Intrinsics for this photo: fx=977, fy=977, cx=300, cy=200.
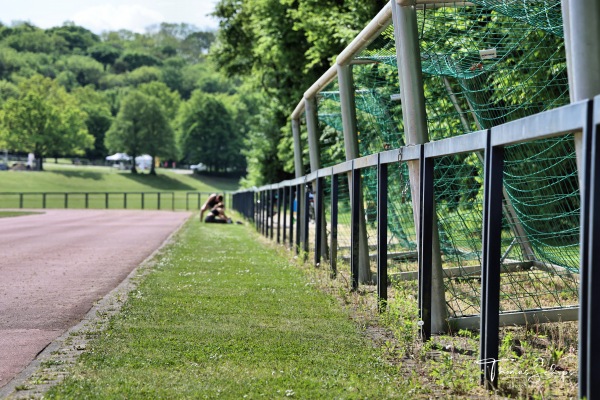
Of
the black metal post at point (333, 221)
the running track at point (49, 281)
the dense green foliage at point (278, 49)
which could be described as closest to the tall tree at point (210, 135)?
the dense green foliage at point (278, 49)

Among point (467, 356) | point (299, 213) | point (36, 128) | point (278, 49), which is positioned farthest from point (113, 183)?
point (467, 356)

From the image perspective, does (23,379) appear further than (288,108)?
No

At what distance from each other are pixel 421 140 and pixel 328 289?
2.79 m

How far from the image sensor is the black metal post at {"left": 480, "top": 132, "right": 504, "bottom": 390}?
4.91 m

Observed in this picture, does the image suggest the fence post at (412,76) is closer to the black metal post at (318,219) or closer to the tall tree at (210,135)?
the black metal post at (318,219)

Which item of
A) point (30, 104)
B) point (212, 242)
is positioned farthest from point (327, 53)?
point (30, 104)

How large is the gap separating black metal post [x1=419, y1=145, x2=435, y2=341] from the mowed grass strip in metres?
0.42

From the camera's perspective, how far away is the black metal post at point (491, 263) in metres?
4.91

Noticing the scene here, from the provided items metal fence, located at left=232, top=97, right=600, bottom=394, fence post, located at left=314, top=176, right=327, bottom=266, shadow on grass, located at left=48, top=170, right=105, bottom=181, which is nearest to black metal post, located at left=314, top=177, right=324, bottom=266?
fence post, located at left=314, top=176, right=327, bottom=266

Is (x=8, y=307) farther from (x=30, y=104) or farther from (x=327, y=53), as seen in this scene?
(x=30, y=104)

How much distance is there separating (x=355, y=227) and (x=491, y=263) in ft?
15.5

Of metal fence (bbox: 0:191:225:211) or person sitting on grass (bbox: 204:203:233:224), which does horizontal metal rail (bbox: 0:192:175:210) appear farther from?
person sitting on grass (bbox: 204:203:233:224)

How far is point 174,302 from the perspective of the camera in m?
8.62

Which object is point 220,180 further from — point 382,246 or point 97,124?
point 382,246
